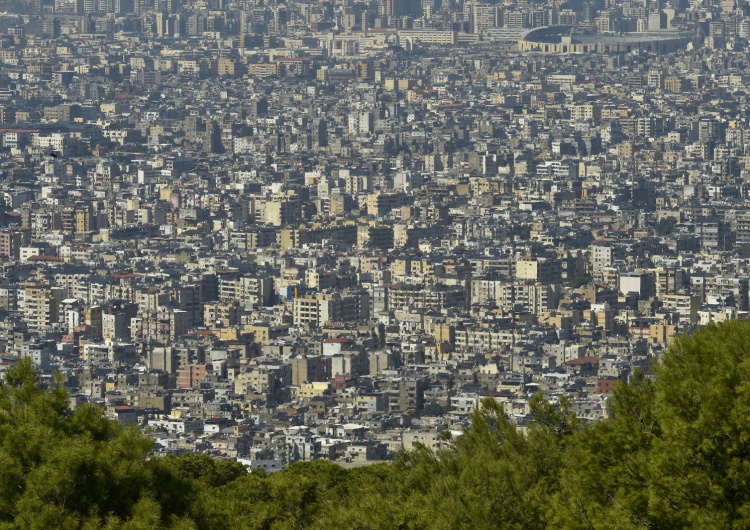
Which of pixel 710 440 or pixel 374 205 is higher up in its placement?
pixel 710 440

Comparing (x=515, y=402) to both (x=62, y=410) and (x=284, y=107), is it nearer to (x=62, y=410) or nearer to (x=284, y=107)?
(x=62, y=410)

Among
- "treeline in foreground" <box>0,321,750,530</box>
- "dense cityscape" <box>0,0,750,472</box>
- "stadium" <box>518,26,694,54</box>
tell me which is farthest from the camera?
"stadium" <box>518,26,694,54</box>

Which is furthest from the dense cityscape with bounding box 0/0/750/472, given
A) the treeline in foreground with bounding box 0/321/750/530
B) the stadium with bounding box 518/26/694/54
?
the treeline in foreground with bounding box 0/321/750/530

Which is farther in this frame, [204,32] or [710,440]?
[204,32]

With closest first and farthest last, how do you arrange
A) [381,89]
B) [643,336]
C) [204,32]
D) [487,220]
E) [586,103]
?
[643,336] < [487,220] < [586,103] < [381,89] < [204,32]

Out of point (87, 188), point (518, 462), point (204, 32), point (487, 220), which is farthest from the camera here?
point (204, 32)

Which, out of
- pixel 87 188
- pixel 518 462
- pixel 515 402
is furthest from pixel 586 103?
pixel 518 462

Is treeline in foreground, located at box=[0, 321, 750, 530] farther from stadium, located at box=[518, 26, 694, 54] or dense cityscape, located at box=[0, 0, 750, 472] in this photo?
stadium, located at box=[518, 26, 694, 54]
